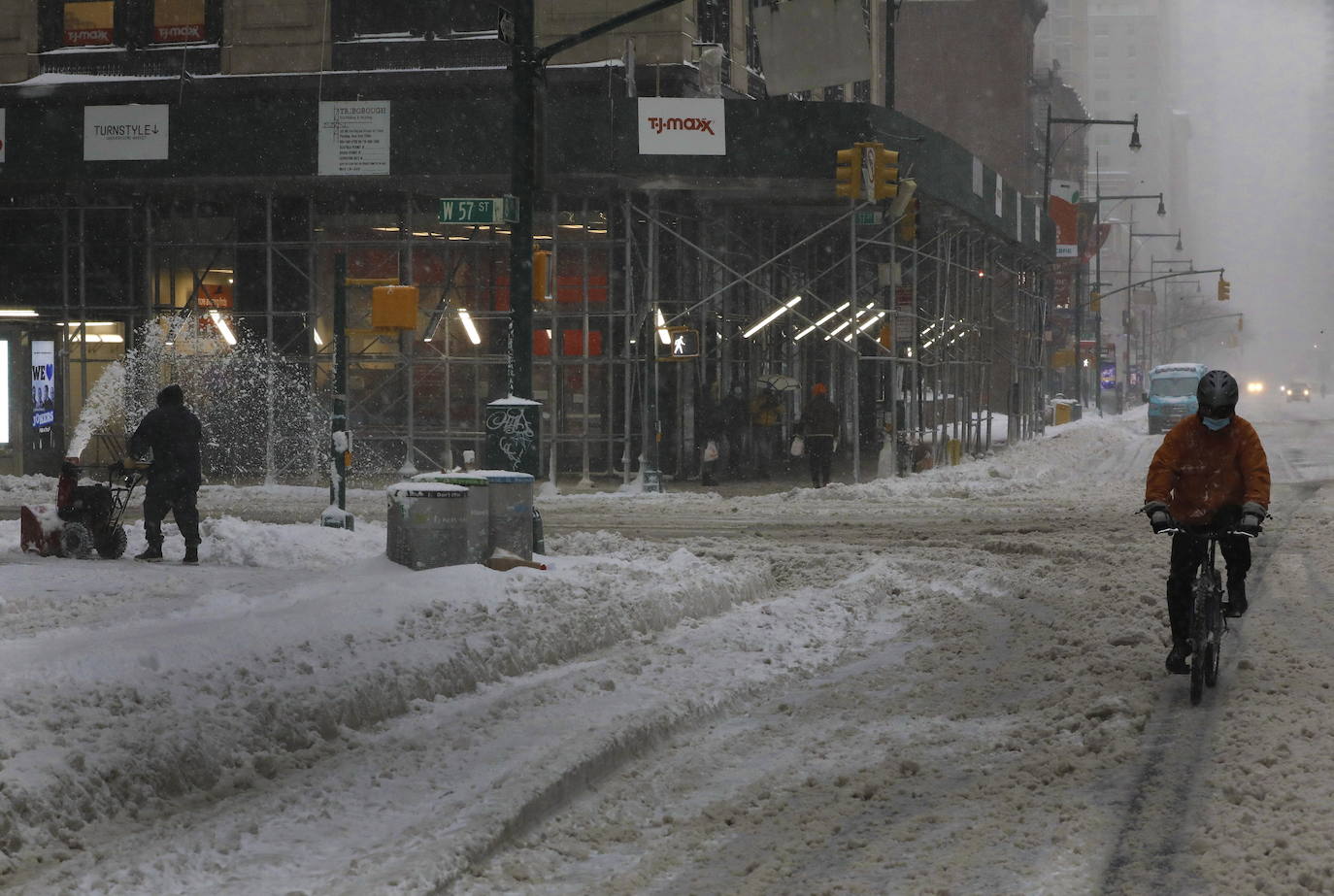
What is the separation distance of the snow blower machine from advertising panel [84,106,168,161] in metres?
12.4

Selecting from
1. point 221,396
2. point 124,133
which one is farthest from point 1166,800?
point 221,396

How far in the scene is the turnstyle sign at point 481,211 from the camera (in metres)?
15.1

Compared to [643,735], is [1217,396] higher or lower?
higher

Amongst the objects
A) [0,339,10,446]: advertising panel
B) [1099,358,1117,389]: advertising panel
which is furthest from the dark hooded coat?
[1099,358,1117,389]: advertising panel

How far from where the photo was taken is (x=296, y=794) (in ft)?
22.7

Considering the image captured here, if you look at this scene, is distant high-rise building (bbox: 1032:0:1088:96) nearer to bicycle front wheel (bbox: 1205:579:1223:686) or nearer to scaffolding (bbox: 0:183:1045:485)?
scaffolding (bbox: 0:183:1045:485)

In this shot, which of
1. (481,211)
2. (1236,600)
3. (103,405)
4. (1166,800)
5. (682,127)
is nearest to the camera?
(1166,800)

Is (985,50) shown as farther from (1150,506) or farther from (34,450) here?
(1150,506)

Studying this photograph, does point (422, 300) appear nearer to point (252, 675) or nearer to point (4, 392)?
point (4, 392)

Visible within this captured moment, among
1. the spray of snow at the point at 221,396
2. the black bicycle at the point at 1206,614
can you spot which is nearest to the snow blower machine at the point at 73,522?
the black bicycle at the point at 1206,614

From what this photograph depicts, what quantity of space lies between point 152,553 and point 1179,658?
1008cm

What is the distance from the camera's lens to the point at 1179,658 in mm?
9102

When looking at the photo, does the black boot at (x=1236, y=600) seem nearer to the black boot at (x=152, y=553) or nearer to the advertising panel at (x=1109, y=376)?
the black boot at (x=152, y=553)

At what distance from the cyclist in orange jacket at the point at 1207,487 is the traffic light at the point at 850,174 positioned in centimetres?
1494
